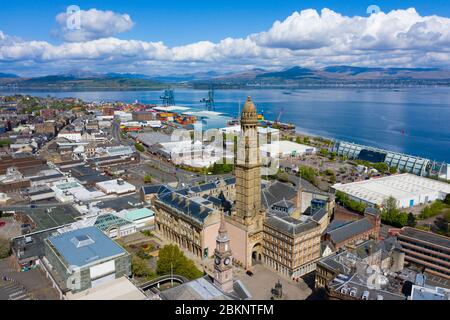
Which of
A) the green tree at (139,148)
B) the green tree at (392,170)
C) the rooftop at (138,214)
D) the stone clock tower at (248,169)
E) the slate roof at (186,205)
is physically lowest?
the green tree at (392,170)

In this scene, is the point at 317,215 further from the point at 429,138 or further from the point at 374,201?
the point at 429,138

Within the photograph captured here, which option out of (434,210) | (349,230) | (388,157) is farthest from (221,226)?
(388,157)

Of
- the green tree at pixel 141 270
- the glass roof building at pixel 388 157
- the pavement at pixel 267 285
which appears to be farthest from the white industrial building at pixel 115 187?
the glass roof building at pixel 388 157

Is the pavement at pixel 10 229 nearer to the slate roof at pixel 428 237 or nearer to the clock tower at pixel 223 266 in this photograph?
the clock tower at pixel 223 266

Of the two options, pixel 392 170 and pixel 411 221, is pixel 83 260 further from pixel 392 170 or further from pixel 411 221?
pixel 392 170

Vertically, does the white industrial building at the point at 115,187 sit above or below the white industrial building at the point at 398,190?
above
